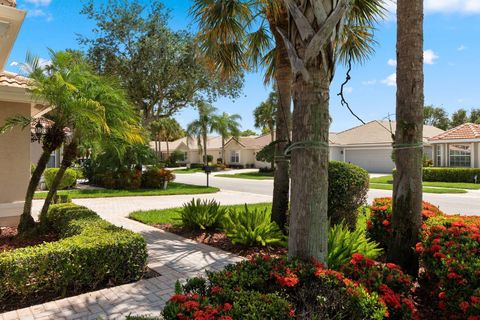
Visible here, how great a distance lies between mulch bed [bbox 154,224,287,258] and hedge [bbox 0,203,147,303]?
7.20ft

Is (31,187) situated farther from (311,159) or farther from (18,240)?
(311,159)

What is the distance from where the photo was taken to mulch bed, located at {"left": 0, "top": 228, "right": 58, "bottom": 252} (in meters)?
6.52

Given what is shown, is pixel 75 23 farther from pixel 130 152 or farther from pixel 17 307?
pixel 17 307

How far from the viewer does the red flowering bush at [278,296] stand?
8.46 feet

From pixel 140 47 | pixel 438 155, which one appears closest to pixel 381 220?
pixel 140 47

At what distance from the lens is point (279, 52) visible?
7859 mm

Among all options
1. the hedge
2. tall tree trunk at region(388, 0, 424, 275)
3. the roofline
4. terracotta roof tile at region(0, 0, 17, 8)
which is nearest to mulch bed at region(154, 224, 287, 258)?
the hedge

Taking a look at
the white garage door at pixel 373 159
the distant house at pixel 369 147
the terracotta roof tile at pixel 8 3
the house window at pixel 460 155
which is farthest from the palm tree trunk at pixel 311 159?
the white garage door at pixel 373 159

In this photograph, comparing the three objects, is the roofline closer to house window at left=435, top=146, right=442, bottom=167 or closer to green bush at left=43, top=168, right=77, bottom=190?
green bush at left=43, top=168, right=77, bottom=190

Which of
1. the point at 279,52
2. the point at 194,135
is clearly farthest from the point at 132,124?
the point at 194,135

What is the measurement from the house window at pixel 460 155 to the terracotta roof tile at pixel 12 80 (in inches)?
1234

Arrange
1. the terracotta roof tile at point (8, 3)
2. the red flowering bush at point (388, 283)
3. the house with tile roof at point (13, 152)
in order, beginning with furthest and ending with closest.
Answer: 1. the house with tile roof at point (13, 152)
2. the terracotta roof tile at point (8, 3)
3. the red flowering bush at point (388, 283)

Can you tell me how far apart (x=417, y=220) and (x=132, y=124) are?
641cm

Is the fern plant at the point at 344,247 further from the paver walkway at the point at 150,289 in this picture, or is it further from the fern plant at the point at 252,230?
the paver walkway at the point at 150,289
